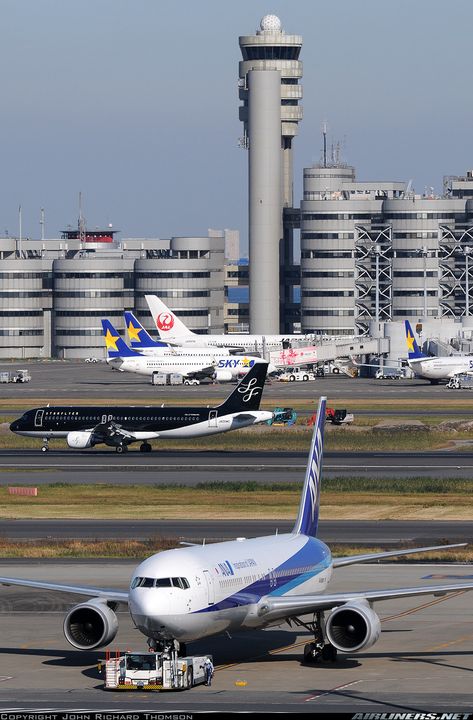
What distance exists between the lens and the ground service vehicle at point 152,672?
32938 millimetres

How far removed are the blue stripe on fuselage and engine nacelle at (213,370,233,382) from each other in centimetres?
14620

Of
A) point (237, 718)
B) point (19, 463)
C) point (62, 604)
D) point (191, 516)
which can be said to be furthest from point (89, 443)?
point (237, 718)

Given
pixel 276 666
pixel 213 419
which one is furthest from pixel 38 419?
pixel 276 666

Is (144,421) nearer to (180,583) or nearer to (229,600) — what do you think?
(229,600)

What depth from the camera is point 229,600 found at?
3519 centimetres

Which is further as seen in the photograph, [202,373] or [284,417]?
[202,373]

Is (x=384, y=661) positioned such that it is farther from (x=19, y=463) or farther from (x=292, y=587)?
(x=19, y=463)

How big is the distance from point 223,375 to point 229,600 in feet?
503

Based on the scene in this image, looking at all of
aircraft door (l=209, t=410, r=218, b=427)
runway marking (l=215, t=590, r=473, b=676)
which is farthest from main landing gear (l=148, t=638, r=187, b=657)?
aircraft door (l=209, t=410, r=218, b=427)

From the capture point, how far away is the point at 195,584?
33.9 metres

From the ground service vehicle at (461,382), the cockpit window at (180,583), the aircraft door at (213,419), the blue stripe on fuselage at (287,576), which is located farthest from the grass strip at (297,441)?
the cockpit window at (180,583)

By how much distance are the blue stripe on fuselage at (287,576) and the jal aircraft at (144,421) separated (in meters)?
62.3

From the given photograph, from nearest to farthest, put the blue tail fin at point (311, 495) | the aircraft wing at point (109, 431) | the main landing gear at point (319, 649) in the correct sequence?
the main landing gear at point (319, 649)
the blue tail fin at point (311, 495)
the aircraft wing at point (109, 431)

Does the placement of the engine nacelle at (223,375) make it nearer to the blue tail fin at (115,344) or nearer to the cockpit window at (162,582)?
the blue tail fin at (115,344)
